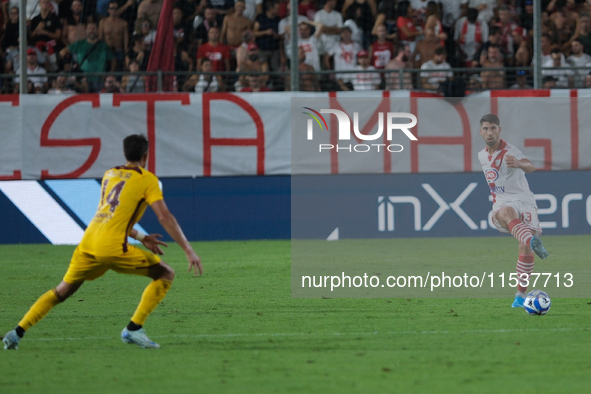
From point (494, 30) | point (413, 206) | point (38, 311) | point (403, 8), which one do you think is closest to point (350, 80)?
point (403, 8)

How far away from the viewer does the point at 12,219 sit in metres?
15.7

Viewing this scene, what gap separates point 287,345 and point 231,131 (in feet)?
33.6

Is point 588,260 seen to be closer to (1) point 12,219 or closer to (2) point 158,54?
(2) point 158,54

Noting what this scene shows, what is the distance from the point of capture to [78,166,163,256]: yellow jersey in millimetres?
6219

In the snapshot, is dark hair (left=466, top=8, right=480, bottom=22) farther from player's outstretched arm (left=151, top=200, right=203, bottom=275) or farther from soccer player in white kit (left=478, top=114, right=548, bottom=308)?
player's outstretched arm (left=151, top=200, right=203, bottom=275)

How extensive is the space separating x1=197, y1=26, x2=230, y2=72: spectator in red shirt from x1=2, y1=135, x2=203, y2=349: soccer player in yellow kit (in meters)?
10.9

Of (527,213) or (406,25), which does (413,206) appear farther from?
(527,213)

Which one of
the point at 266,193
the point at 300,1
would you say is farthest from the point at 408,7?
the point at 266,193

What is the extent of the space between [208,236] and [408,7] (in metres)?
6.56

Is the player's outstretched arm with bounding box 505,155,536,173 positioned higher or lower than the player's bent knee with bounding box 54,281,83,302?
higher

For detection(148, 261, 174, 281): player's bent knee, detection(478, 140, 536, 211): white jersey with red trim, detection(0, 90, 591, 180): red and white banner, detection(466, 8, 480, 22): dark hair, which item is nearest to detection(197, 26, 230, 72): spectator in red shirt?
detection(0, 90, 591, 180): red and white banner

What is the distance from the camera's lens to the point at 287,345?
6508 millimetres

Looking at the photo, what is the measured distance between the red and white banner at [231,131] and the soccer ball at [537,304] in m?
8.72

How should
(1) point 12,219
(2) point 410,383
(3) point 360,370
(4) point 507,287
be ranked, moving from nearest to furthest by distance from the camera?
1. (2) point 410,383
2. (3) point 360,370
3. (4) point 507,287
4. (1) point 12,219
